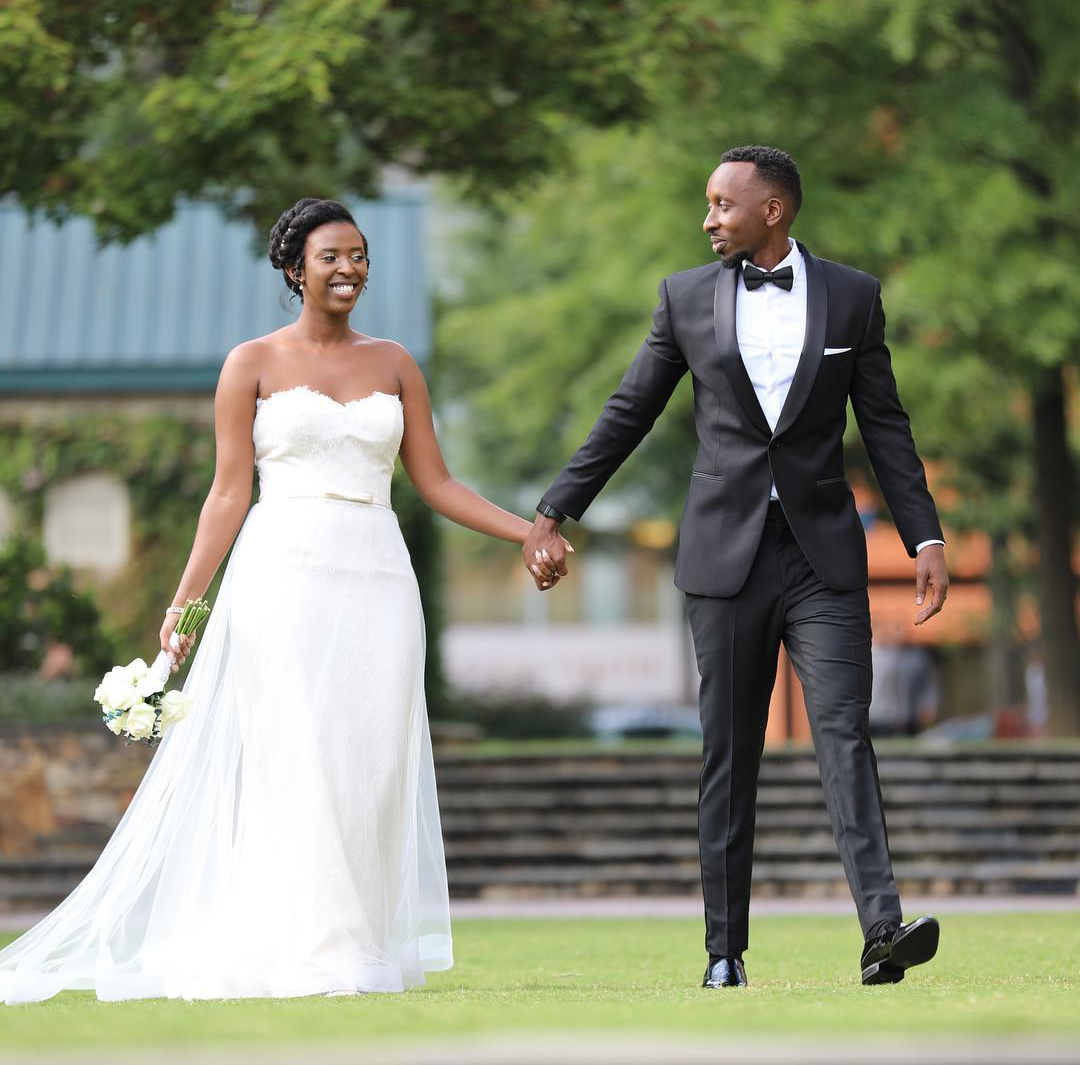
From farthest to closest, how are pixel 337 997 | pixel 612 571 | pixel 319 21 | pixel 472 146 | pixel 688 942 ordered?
1. pixel 612 571
2. pixel 472 146
3. pixel 319 21
4. pixel 688 942
5. pixel 337 997

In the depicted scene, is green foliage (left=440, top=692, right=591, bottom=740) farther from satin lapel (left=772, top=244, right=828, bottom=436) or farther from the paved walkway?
satin lapel (left=772, top=244, right=828, bottom=436)

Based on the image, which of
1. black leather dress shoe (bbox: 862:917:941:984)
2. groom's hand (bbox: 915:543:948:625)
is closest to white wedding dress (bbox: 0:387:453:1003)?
black leather dress shoe (bbox: 862:917:941:984)

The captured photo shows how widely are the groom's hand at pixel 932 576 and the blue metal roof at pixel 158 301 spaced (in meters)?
13.3

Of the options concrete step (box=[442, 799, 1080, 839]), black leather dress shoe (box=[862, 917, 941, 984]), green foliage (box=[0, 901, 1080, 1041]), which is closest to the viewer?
green foliage (box=[0, 901, 1080, 1041])

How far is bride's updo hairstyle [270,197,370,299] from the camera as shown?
691 cm

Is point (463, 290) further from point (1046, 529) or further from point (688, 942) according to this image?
point (688, 942)

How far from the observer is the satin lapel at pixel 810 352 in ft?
20.9

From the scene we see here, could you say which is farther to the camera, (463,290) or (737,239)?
(463,290)

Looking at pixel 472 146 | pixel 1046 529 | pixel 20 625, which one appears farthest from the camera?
pixel 1046 529

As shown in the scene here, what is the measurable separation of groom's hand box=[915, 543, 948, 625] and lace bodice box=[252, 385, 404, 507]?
5.80 ft

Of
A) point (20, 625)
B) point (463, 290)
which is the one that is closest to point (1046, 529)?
point (20, 625)

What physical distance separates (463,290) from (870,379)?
26.2m

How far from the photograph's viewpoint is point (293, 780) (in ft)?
21.9

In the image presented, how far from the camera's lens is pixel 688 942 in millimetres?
9430
